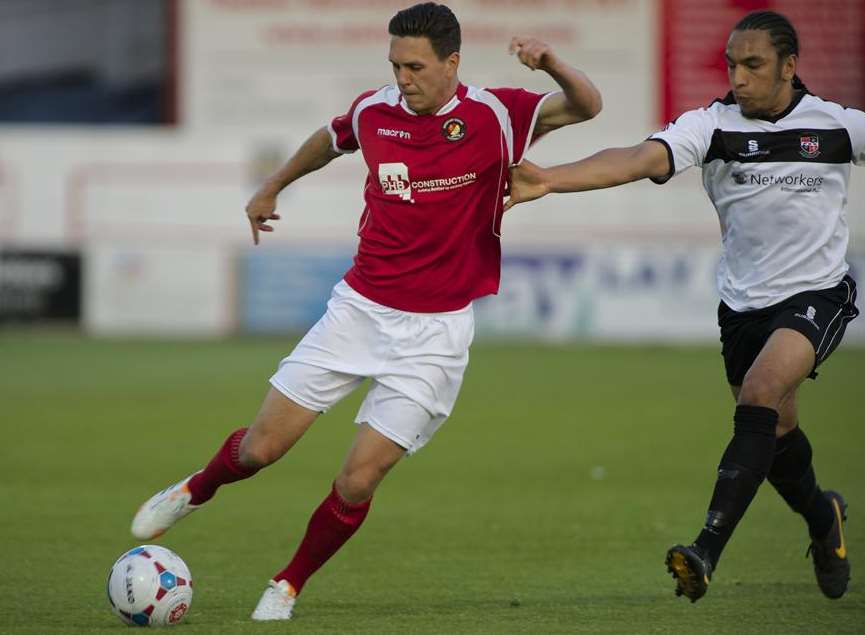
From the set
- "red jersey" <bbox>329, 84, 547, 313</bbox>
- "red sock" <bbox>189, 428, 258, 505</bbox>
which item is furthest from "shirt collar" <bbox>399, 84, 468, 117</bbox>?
"red sock" <bbox>189, 428, 258, 505</bbox>

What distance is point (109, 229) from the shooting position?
25.2 meters

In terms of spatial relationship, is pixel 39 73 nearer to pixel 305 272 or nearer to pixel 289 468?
pixel 305 272

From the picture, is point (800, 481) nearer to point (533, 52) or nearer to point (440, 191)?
point (440, 191)

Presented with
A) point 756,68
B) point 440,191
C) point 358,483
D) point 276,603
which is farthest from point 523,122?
point 276,603

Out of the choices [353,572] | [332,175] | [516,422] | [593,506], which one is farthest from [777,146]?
[332,175]

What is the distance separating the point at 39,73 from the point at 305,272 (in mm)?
9101

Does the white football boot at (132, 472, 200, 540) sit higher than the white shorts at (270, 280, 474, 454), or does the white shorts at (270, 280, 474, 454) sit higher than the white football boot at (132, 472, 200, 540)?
the white shorts at (270, 280, 474, 454)

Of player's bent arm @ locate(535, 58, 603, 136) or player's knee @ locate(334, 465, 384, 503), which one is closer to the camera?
player's bent arm @ locate(535, 58, 603, 136)

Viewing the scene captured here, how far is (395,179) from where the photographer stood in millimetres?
5895

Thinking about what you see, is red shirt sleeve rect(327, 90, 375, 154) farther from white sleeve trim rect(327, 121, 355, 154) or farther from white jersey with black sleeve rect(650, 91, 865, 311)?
white jersey with black sleeve rect(650, 91, 865, 311)

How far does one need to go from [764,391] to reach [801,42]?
1828 centimetres

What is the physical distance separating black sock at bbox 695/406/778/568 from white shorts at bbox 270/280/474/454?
1084mm

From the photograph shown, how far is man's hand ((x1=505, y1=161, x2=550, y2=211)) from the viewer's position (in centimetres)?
544

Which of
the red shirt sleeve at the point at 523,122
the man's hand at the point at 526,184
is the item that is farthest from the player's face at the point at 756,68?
the man's hand at the point at 526,184
